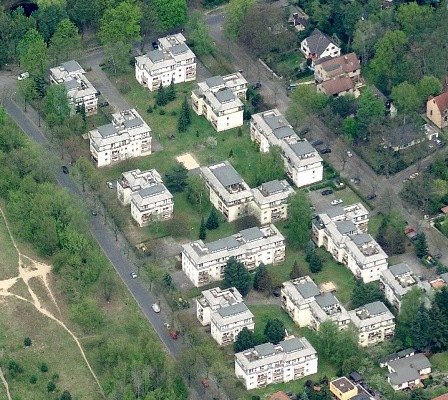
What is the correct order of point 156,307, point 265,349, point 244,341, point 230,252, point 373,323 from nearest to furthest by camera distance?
point 265,349 < point 244,341 < point 373,323 < point 156,307 < point 230,252

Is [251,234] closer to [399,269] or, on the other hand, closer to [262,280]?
[262,280]

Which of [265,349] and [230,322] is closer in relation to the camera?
[265,349]

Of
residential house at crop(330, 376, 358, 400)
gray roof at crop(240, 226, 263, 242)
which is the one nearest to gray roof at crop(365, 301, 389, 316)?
residential house at crop(330, 376, 358, 400)

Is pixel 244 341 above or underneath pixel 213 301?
underneath

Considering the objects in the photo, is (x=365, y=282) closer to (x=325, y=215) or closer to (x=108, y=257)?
(x=325, y=215)

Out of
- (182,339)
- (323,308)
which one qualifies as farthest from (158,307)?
(323,308)

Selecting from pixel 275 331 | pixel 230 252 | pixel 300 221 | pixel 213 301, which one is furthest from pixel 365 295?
pixel 213 301
